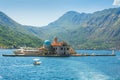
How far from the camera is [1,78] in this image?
112 meters

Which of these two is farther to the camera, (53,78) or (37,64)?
(37,64)

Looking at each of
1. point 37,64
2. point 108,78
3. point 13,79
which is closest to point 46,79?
point 13,79

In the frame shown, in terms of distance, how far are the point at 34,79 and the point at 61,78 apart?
412 inches

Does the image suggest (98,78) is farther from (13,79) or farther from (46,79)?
(13,79)

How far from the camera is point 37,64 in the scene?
18825 cm

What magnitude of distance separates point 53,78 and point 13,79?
15.0 metres

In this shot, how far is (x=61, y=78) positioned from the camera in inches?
4614

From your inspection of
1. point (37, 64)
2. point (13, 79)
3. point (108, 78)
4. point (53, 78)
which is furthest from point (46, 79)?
point (37, 64)

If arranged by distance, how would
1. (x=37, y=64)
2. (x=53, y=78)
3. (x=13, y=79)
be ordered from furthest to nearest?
(x=37, y=64), (x=53, y=78), (x=13, y=79)

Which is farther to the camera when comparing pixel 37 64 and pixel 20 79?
pixel 37 64

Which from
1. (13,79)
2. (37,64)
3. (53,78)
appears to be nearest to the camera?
(13,79)

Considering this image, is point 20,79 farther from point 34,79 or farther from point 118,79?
point 118,79

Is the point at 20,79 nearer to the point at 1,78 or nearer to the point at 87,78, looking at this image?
the point at 1,78

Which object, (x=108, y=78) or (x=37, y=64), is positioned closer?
(x=108, y=78)
